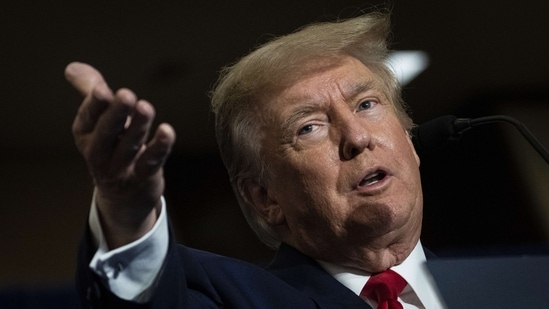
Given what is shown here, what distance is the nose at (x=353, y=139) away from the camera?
1841mm

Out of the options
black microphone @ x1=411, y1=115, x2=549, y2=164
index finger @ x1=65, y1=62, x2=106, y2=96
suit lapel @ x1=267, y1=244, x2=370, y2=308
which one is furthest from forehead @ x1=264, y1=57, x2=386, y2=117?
index finger @ x1=65, y1=62, x2=106, y2=96

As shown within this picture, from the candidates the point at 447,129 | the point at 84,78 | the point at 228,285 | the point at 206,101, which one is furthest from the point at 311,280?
the point at 206,101

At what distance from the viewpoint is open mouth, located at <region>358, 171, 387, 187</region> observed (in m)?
1.84

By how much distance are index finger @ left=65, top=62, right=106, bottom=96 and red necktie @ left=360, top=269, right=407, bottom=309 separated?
2.62 ft

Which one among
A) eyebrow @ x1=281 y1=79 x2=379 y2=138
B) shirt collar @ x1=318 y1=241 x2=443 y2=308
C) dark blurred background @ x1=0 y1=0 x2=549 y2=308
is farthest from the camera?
dark blurred background @ x1=0 y1=0 x2=549 y2=308

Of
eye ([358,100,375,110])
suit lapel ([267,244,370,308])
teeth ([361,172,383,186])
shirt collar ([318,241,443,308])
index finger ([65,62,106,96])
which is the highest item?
index finger ([65,62,106,96])

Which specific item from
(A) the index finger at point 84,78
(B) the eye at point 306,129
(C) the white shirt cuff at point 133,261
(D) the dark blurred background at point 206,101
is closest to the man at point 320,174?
(B) the eye at point 306,129

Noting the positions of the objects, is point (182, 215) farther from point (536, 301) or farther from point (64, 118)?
point (536, 301)

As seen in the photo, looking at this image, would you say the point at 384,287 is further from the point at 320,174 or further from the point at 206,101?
the point at 206,101

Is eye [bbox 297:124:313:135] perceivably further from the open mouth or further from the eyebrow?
the open mouth

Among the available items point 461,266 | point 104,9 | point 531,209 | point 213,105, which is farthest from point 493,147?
point 461,266

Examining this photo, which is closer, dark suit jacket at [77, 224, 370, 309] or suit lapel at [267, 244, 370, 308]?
dark suit jacket at [77, 224, 370, 309]

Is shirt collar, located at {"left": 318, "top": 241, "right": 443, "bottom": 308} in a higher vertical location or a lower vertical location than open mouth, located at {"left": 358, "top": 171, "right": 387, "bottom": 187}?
lower

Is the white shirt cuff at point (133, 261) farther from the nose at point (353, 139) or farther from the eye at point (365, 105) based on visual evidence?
the eye at point (365, 105)
